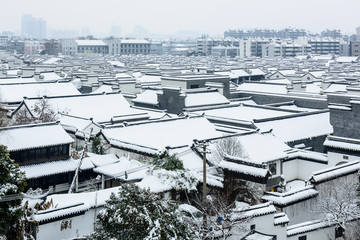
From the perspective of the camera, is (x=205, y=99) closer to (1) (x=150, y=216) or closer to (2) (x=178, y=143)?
(2) (x=178, y=143)

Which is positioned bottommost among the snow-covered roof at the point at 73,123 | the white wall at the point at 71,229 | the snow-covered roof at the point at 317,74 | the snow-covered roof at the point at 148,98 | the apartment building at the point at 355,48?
the white wall at the point at 71,229

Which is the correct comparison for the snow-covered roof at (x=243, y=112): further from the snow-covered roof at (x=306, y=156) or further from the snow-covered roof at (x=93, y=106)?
the snow-covered roof at (x=306, y=156)

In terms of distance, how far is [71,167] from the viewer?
28172 mm

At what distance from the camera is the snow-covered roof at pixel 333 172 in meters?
24.0

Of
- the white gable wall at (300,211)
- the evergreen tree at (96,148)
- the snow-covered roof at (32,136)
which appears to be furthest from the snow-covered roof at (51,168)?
the white gable wall at (300,211)

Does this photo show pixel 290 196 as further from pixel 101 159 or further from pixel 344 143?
pixel 101 159

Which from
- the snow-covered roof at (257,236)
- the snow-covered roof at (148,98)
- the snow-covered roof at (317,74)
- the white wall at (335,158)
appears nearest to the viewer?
the snow-covered roof at (257,236)

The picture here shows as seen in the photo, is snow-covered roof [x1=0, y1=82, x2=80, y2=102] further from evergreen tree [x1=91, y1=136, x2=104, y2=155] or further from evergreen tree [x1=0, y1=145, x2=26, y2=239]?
evergreen tree [x1=0, y1=145, x2=26, y2=239]

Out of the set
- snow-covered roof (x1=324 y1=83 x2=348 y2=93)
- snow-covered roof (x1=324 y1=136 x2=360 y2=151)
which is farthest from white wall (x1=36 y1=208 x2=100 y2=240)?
snow-covered roof (x1=324 y1=83 x2=348 y2=93)

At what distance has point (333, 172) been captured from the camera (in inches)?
977

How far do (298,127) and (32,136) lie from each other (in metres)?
22.2

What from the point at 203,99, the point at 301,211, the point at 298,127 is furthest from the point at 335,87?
the point at 301,211

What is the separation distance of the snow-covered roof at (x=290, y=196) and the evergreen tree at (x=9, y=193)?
11903 mm

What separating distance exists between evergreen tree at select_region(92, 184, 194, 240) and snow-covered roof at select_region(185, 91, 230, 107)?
3145 centimetres
